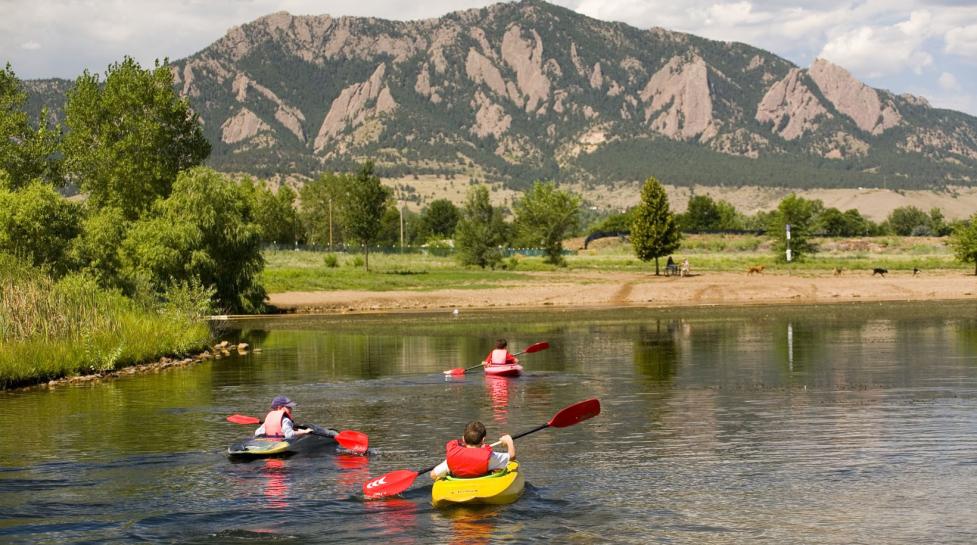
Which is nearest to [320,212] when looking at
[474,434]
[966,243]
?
[966,243]

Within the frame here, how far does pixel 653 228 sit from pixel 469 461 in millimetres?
84369

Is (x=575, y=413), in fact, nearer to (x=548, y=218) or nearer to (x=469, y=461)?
(x=469, y=461)

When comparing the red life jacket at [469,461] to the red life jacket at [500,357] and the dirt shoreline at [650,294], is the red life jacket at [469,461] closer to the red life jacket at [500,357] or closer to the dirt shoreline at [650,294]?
the red life jacket at [500,357]

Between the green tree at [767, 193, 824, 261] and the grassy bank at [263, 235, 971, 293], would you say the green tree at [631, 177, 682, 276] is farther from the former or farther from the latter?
the green tree at [767, 193, 824, 261]

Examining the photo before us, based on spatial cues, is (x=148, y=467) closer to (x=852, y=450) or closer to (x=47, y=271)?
(x=852, y=450)

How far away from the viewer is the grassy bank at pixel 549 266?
91.8 metres

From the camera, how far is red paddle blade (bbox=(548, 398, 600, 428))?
24203 millimetres

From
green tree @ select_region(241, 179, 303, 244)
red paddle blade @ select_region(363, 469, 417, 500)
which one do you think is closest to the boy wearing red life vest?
red paddle blade @ select_region(363, 469, 417, 500)

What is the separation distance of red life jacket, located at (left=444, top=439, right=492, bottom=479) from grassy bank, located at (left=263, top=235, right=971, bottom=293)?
6821 cm

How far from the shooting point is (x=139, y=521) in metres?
19.3

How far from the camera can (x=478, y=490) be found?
779 inches

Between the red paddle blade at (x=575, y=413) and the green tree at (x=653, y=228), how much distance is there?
259 feet

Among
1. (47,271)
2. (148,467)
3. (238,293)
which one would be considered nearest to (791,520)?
(148,467)

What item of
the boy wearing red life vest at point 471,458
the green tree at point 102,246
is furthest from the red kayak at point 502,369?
the green tree at point 102,246
